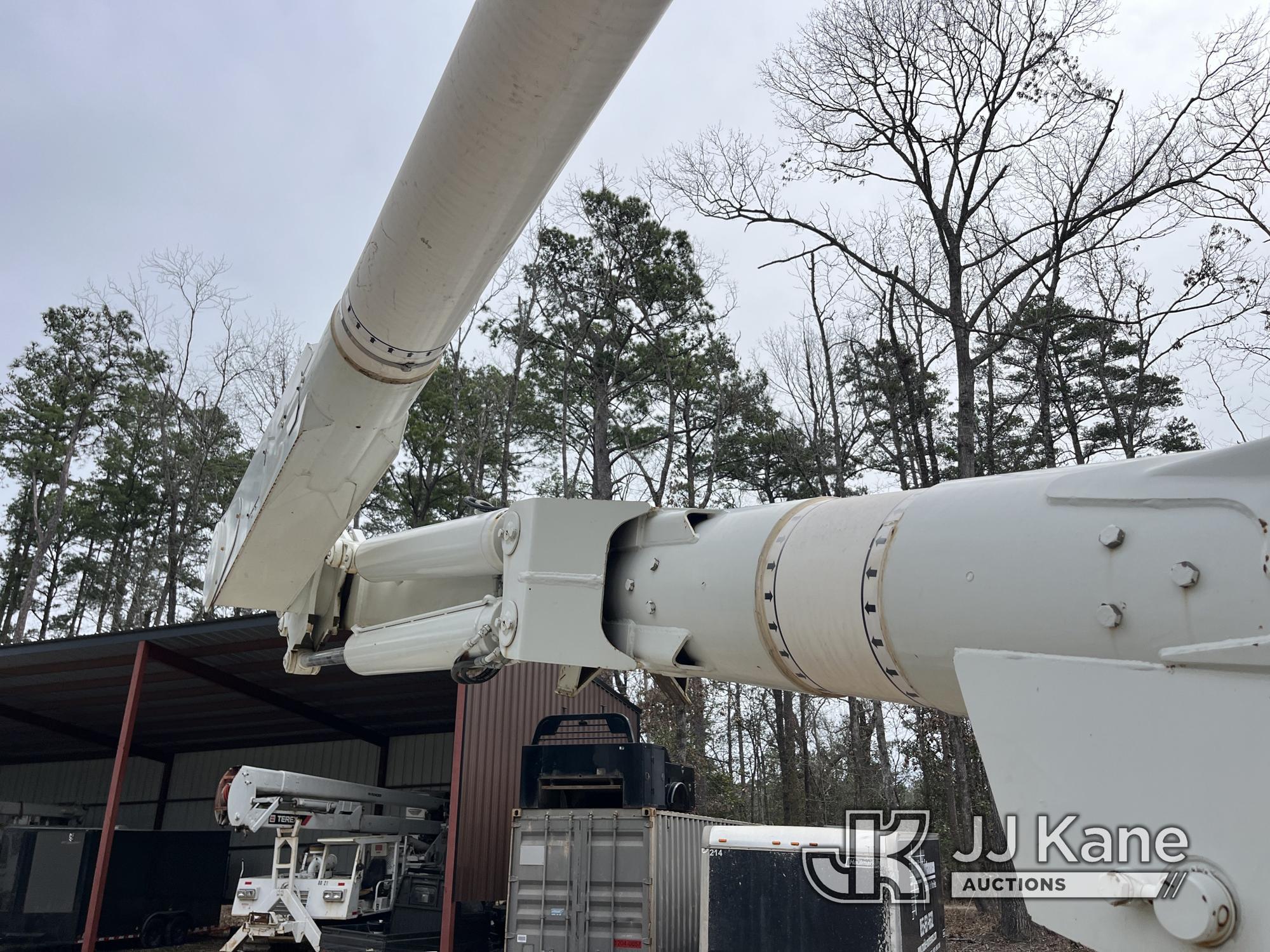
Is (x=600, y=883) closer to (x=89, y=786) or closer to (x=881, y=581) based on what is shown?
(x=881, y=581)

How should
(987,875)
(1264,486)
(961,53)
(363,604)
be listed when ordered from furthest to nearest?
(961,53) → (363,604) → (987,875) → (1264,486)

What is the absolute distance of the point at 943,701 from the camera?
260cm

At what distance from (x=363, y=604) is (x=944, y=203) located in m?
14.6

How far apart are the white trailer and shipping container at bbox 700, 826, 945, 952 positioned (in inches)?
224

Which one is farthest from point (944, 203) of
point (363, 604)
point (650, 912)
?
point (363, 604)

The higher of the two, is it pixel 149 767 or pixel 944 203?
pixel 944 203

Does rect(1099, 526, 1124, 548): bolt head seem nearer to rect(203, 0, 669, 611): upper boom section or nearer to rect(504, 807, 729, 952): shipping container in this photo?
rect(203, 0, 669, 611): upper boom section

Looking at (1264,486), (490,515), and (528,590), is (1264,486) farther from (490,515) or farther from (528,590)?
(490,515)

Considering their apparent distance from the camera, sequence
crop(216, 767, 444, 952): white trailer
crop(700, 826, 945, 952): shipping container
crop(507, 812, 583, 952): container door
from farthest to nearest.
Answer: crop(216, 767, 444, 952): white trailer
crop(507, 812, 583, 952): container door
crop(700, 826, 945, 952): shipping container

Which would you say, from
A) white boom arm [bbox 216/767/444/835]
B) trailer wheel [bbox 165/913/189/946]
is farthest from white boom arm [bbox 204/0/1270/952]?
trailer wheel [bbox 165/913/189/946]

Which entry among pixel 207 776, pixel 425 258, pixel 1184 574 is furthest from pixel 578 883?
pixel 207 776

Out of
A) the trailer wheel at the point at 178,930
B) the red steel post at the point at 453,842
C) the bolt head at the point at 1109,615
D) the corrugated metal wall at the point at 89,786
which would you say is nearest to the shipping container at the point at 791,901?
the red steel post at the point at 453,842

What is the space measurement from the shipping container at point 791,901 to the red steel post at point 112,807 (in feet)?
25.3

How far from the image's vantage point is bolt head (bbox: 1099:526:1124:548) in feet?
7.02
